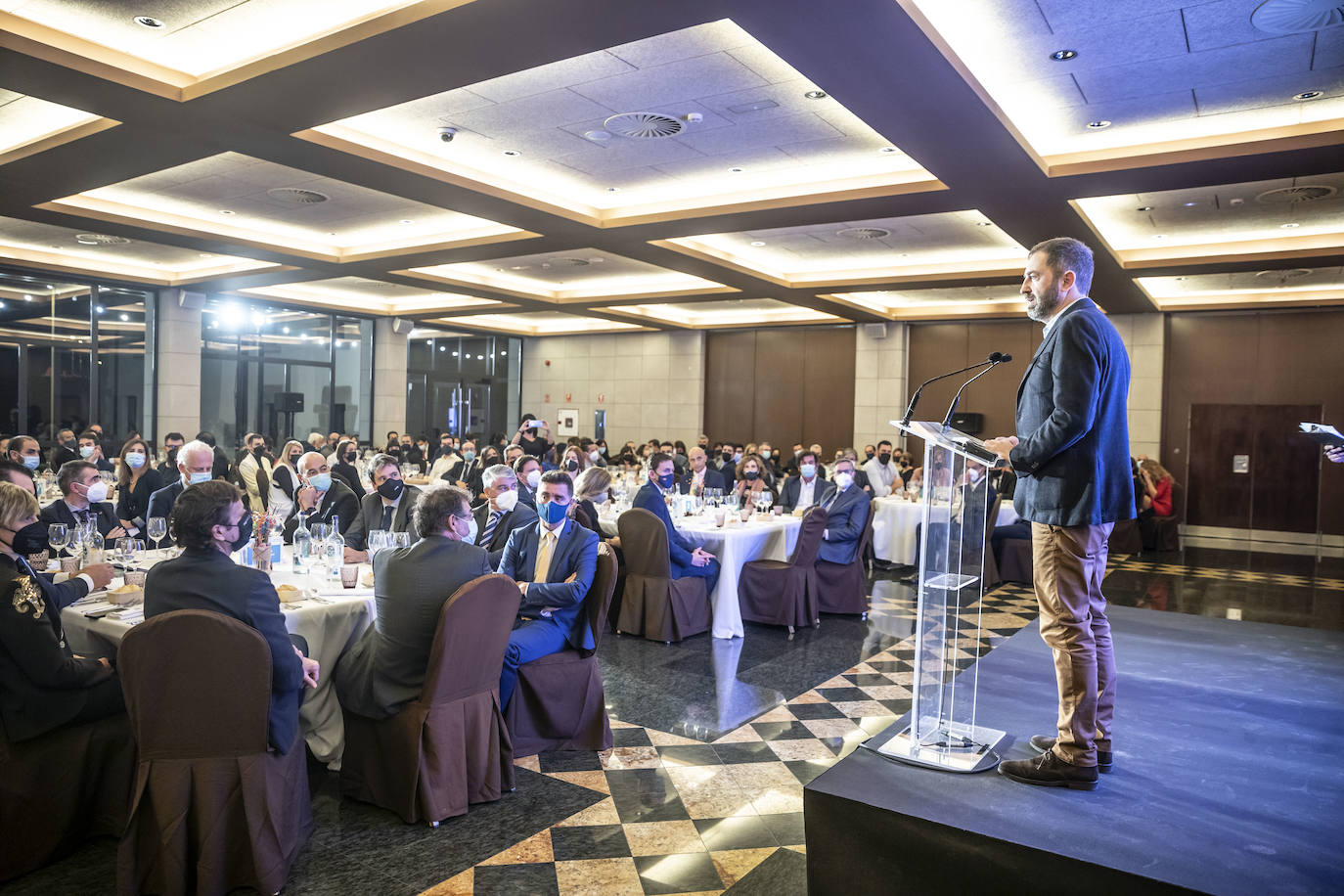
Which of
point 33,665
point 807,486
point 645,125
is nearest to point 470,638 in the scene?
point 33,665

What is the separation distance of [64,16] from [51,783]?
14.0 ft

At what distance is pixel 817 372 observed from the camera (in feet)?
55.8

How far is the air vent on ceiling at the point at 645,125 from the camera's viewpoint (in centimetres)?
606

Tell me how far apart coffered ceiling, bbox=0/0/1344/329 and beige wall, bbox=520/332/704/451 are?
23.9 ft

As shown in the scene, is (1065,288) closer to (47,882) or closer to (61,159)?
(47,882)

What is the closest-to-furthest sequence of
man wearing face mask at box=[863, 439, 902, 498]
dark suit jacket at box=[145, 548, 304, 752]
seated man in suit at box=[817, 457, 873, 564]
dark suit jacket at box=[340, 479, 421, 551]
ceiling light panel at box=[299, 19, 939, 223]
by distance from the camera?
dark suit jacket at box=[145, 548, 304, 752]
ceiling light panel at box=[299, 19, 939, 223]
dark suit jacket at box=[340, 479, 421, 551]
seated man in suit at box=[817, 457, 873, 564]
man wearing face mask at box=[863, 439, 902, 498]

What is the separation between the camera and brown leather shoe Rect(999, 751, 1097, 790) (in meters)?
2.59

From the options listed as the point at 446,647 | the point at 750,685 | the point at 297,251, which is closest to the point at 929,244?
the point at 750,685

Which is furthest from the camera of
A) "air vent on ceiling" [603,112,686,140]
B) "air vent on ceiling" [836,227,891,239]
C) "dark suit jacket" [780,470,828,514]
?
"air vent on ceiling" [836,227,891,239]

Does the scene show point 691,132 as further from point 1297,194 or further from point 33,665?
point 1297,194

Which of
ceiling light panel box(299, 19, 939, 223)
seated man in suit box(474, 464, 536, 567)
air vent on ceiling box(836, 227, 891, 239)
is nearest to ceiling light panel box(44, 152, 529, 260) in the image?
ceiling light panel box(299, 19, 939, 223)

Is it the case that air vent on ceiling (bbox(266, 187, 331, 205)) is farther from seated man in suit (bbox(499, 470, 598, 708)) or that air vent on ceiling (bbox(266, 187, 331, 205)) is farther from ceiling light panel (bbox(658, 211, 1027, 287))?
Answer: seated man in suit (bbox(499, 470, 598, 708))

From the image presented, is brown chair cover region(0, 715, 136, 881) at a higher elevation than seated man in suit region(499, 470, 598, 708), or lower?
lower

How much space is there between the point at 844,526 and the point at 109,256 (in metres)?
11.7
